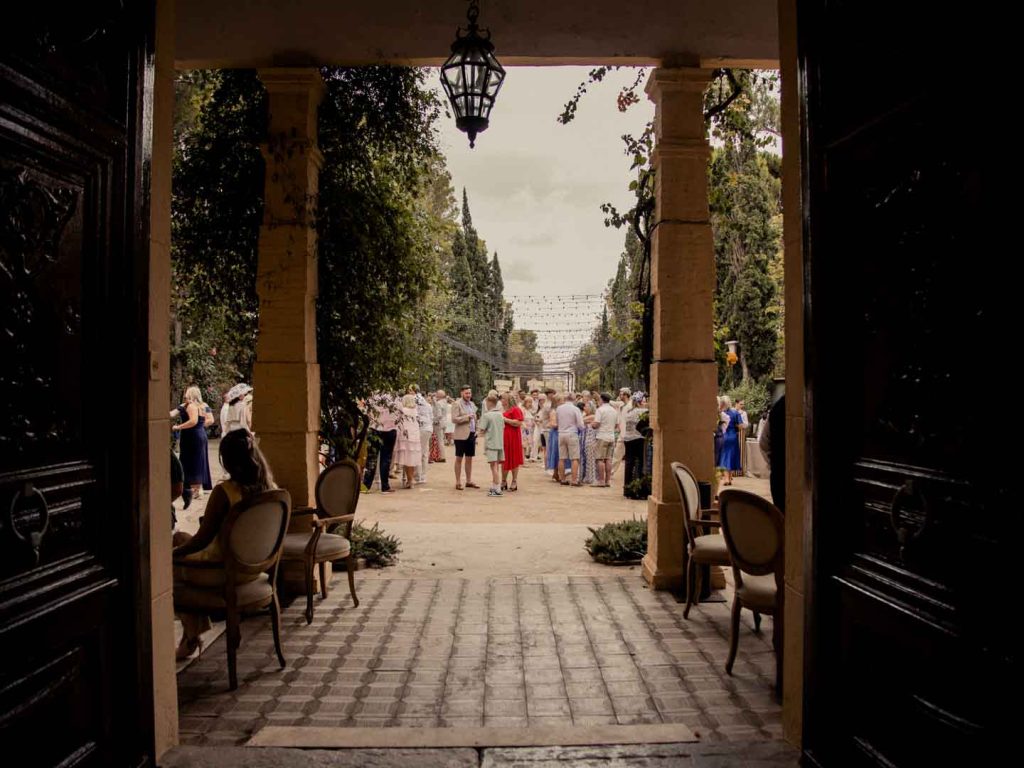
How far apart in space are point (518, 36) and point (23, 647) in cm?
426

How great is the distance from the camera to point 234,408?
935 cm

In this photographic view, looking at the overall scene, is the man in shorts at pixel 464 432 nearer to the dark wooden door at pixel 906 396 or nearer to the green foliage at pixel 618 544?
the green foliage at pixel 618 544

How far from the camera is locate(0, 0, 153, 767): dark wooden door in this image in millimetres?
1556

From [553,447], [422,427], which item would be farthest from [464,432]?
[553,447]

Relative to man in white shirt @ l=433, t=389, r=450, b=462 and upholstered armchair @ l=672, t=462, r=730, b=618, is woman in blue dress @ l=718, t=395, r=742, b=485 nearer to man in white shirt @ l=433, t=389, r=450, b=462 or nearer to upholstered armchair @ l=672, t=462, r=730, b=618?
man in white shirt @ l=433, t=389, r=450, b=462

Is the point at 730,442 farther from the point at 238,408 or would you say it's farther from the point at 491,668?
the point at 491,668

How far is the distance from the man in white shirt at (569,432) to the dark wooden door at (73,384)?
1018 cm

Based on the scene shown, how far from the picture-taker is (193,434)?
8.82m

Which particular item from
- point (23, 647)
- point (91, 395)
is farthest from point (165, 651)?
point (91, 395)

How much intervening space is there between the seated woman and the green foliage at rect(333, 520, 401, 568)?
6.68ft

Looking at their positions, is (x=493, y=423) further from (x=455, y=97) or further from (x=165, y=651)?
(x=165, y=651)

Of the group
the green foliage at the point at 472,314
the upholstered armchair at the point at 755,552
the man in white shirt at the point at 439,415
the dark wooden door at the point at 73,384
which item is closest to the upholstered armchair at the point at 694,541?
the upholstered armchair at the point at 755,552

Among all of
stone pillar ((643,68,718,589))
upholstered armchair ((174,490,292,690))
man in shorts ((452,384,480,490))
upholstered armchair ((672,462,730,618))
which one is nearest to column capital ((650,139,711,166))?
stone pillar ((643,68,718,589))

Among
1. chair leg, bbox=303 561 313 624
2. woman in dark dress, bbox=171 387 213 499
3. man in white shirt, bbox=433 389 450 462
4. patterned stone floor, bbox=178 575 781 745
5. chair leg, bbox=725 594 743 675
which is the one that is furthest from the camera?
man in white shirt, bbox=433 389 450 462
